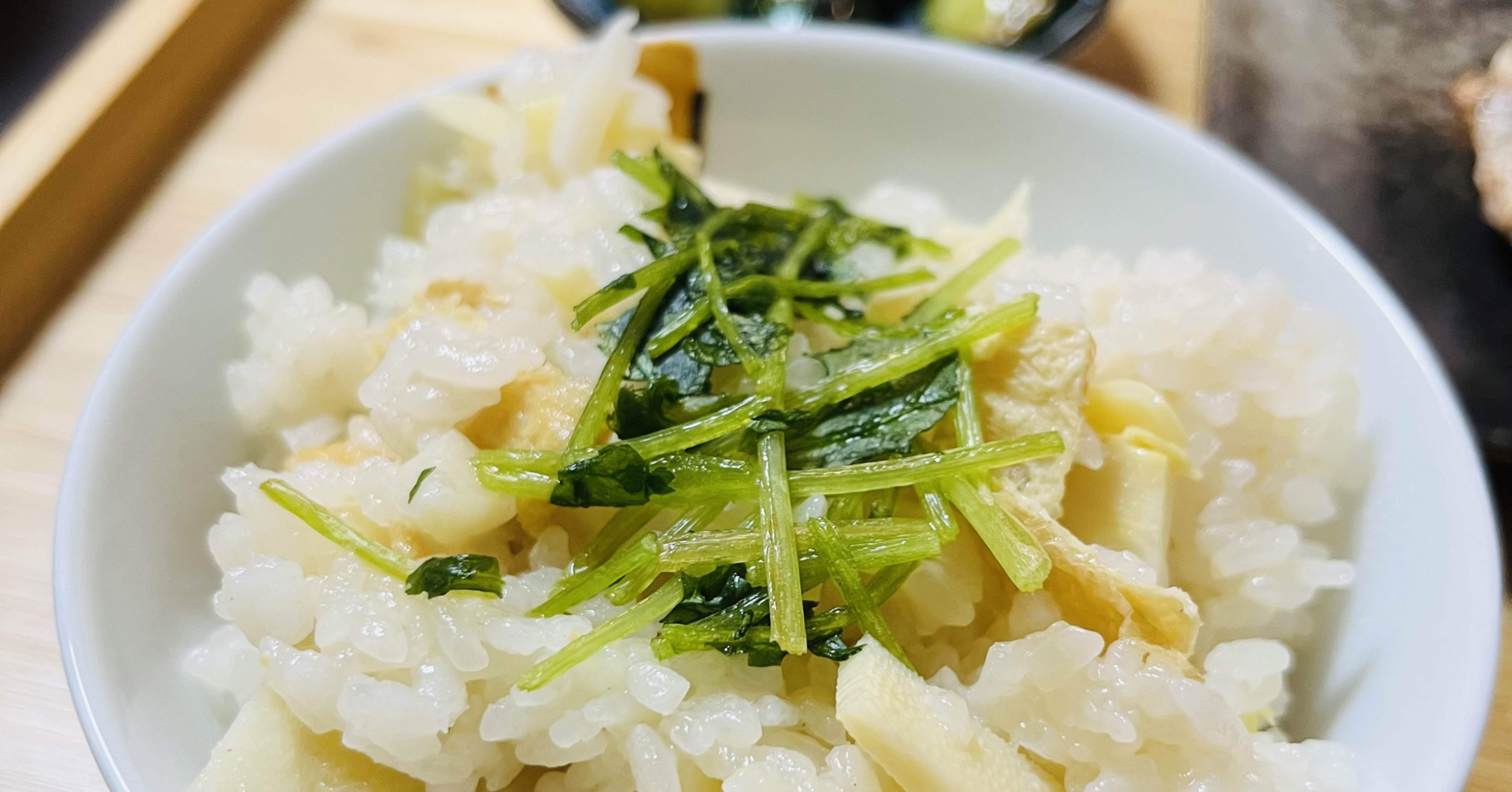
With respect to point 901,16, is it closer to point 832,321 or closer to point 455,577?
point 832,321

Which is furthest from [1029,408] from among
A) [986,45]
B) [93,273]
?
[93,273]

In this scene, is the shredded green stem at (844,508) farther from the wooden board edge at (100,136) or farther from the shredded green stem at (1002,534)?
the wooden board edge at (100,136)

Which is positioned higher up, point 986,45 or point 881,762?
point 986,45

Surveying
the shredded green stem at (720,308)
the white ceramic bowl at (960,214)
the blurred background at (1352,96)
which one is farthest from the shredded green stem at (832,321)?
the blurred background at (1352,96)

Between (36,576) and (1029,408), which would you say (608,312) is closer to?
(1029,408)

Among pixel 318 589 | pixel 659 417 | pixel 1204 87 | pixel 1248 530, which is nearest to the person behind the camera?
pixel 318 589

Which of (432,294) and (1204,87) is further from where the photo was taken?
(1204,87)
